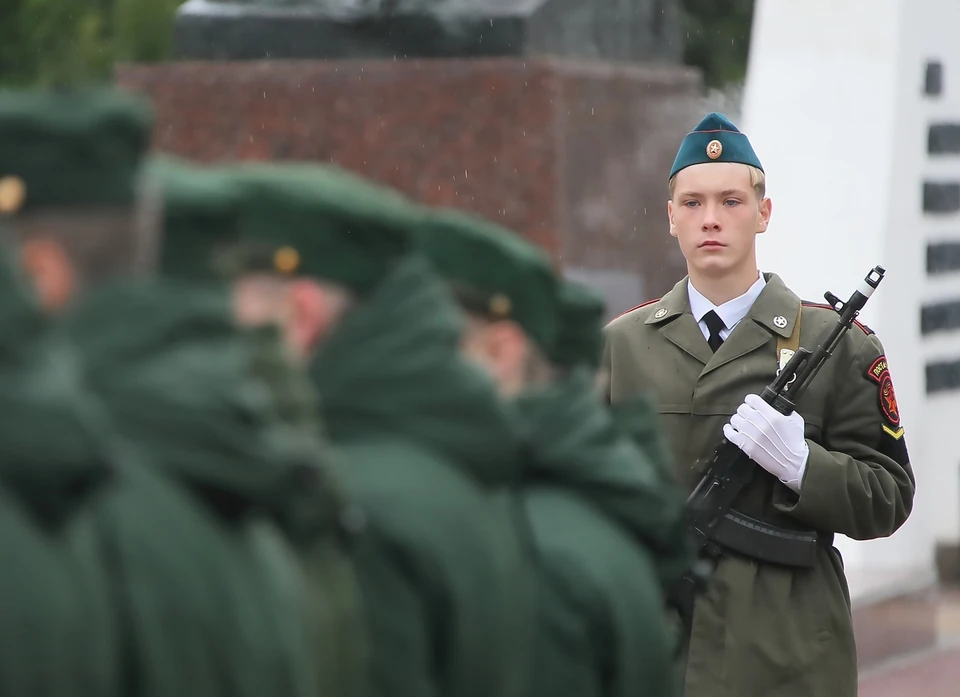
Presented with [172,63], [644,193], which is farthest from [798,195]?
[172,63]

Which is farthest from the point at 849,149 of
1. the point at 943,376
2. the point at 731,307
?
the point at 731,307

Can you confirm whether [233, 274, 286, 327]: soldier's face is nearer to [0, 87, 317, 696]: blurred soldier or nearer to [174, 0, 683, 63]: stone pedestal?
[0, 87, 317, 696]: blurred soldier

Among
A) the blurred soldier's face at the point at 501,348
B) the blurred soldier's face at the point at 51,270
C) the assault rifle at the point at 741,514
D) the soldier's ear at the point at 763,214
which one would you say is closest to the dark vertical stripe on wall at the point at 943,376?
the soldier's ear at the point at 763,214

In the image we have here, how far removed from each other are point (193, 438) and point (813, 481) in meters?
1.92

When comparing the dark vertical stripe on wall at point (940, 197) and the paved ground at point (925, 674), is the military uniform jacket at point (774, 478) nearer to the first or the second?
the paved ground at point (925, 674)

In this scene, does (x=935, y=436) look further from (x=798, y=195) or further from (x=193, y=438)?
(x=193, y=438)

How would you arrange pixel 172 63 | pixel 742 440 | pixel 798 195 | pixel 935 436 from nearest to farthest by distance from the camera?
1. pixel 742 440
2. pixel 172 63
3. pixel 798 195
4. pixel 935 436

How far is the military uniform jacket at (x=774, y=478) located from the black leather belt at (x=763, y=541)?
2 cm

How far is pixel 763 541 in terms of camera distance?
11.6 ft

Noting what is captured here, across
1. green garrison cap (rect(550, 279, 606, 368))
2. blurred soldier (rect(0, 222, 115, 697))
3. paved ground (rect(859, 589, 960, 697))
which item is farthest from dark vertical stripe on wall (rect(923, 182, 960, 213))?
blurred soldier (rect(0, 222, 115, 697))

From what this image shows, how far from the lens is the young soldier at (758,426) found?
11.5 ft

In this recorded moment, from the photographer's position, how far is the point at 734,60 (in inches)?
444

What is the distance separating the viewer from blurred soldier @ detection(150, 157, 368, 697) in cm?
195

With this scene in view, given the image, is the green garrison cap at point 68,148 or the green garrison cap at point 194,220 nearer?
the green garrison cap at point 68,148
